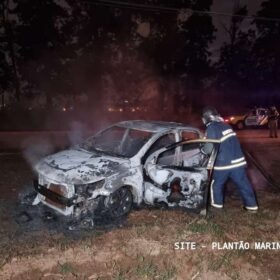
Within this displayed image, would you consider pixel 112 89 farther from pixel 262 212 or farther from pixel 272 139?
pixel 262 212

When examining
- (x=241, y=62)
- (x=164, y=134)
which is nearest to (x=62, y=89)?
(x=241, y=62)

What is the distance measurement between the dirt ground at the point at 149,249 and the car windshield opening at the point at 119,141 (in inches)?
43.4

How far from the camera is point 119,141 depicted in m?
7.78

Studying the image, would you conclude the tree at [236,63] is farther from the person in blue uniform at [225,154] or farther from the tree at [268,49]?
the person in blue uniform at [225,154]

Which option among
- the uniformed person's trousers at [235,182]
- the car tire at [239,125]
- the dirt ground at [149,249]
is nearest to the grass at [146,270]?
the dirt ground at [149,249]

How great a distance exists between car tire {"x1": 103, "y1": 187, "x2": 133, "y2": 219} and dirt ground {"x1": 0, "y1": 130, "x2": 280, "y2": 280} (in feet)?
0.52

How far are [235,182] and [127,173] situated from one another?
1.93 meters

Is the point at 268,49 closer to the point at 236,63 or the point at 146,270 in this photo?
the point at 236,63

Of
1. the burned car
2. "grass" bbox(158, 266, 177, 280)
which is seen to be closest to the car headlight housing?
the burned car

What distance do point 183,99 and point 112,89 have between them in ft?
21.6

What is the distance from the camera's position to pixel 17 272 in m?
4.57

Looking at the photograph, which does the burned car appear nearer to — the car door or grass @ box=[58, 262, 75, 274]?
grass @ box=[58, 262, 75, 274]

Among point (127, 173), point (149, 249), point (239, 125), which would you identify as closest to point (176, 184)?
point (127, 173)

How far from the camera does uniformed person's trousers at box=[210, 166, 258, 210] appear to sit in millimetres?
6902
